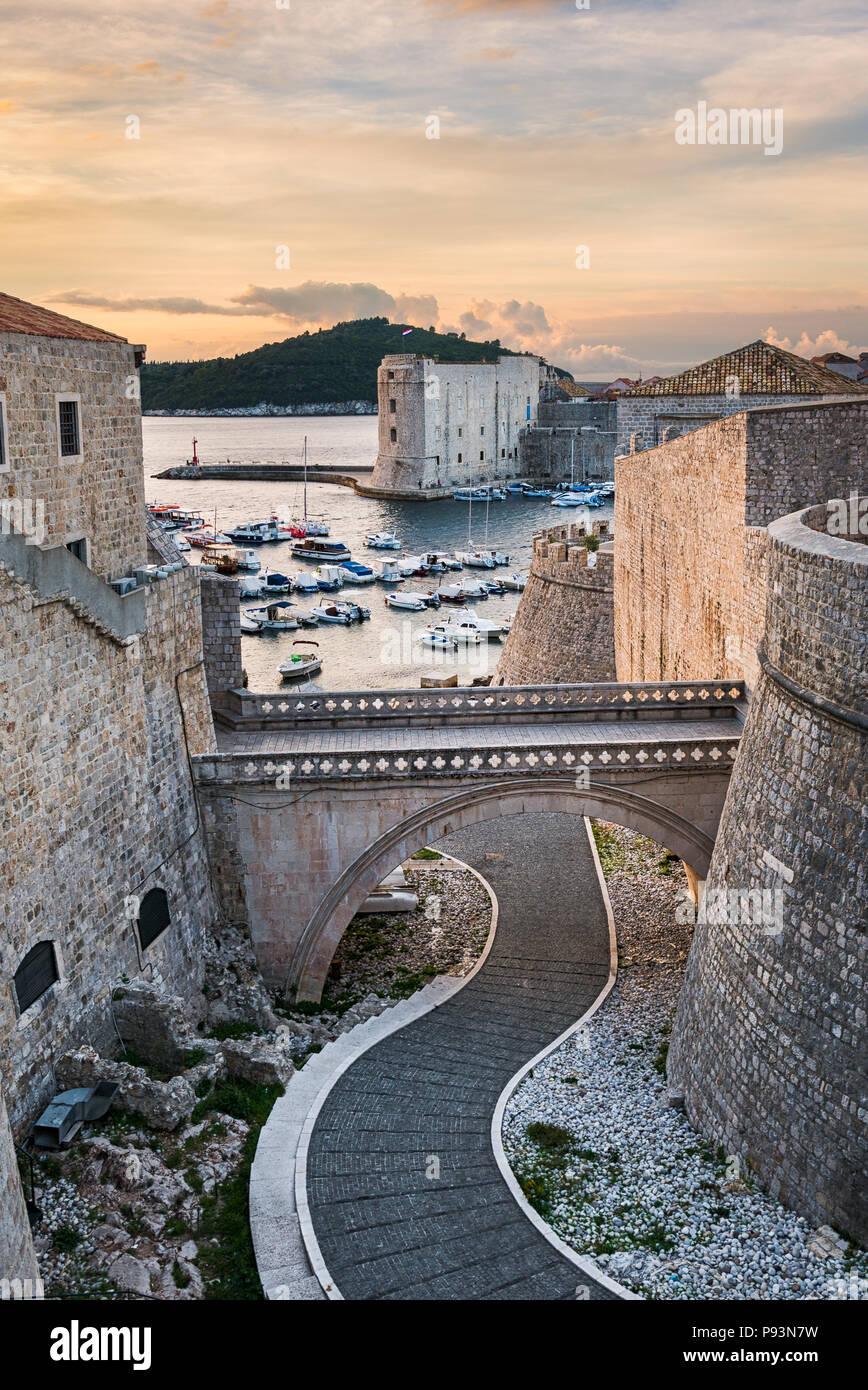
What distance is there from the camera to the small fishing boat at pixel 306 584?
80562 mm

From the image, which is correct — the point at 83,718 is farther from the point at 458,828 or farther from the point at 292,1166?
the point at 458,828

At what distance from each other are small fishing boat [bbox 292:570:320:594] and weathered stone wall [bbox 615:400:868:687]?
49.4 m

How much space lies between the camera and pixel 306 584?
80.4 metres

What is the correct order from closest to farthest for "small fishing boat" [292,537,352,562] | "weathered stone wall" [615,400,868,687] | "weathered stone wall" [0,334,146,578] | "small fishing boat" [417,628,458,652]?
"weathered stone wall" [0,334,146,578] < "weathered stone wall" [615,400,868,687] < "small fishing boat" [417,628,458,652] < "small fishing boat" [292,537,352,562]

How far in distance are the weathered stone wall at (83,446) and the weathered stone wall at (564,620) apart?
20.5 metres

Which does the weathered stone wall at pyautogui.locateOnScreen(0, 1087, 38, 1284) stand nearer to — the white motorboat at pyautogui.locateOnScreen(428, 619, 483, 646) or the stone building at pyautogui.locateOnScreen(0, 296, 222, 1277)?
the stone building at pyautogui.locateOnScreen(0, 296, 222, 1277)

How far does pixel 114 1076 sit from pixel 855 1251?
910cm

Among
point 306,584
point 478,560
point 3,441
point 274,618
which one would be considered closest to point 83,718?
point 3,441

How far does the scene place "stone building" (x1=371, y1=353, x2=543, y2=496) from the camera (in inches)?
4350

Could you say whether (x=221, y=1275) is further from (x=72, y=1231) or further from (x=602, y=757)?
(x=602, y=757)

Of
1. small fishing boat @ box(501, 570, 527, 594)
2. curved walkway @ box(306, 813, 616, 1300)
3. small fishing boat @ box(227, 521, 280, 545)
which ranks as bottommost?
curved walkway @ box(306, 813, 616, 1300)

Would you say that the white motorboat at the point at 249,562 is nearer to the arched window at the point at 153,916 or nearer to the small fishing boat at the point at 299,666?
the small fishing boat at the point at 299,666

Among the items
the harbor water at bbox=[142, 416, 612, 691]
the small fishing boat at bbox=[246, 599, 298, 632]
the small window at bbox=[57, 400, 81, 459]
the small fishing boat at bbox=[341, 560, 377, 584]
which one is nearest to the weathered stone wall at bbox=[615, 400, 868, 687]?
the small window at bbox=[57, 400, 81, 459]
